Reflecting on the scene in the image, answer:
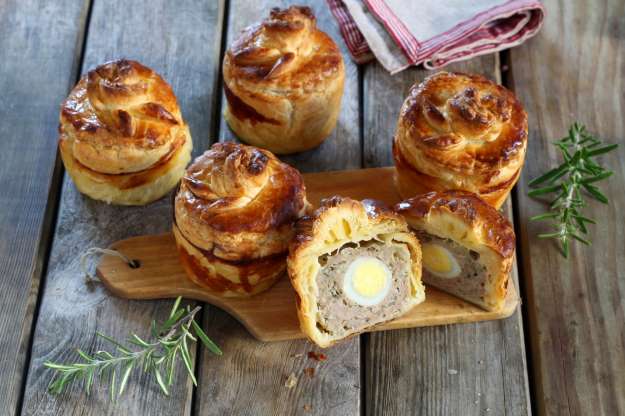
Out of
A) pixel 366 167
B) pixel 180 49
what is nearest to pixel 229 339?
pixel 366 167

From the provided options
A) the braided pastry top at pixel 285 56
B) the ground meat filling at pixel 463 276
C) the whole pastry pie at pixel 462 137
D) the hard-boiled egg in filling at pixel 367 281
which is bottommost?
the ground meat filling at pixel 463 276

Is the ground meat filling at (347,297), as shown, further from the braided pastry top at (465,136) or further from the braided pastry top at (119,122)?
the braided pastry top at (119,122)

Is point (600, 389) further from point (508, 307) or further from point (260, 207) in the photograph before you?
point (260, 207)

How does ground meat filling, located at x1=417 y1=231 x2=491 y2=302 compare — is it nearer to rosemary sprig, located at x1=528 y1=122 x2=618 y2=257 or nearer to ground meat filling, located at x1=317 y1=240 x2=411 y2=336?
ground meat filling, located at x1=317 y1=240 x2=411 y2=336

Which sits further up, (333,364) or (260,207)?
(260,207)

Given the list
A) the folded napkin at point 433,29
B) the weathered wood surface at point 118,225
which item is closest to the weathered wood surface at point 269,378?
the weathered wood surface at point 118,225

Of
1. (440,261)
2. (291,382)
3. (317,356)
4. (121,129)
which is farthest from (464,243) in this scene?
(121,129)
